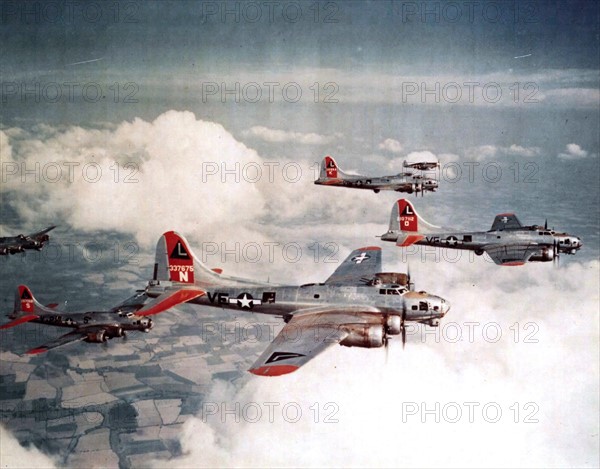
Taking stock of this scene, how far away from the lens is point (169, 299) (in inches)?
496

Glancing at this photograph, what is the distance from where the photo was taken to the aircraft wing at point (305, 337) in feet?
32.5

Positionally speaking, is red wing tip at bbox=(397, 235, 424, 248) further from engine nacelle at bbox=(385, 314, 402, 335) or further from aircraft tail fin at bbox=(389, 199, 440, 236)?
engine nacelle at bbox=(385, 314, 402, 335)

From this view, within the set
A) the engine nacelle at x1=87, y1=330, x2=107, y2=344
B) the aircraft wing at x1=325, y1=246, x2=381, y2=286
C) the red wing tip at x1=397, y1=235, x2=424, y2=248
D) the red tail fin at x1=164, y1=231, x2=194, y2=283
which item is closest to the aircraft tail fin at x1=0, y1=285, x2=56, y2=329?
the engine nacelle at x1=87, y1=330, x2=107, y2=344

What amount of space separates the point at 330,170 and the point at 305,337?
4910 mm

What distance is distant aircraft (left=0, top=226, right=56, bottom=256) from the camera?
13625mm

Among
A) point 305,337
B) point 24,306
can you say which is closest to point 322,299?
point 305,337

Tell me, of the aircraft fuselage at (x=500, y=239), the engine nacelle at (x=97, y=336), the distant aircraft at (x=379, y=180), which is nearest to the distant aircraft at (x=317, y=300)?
the aircraft fuselage at (x=500, y=239)

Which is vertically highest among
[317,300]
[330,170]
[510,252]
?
[330,170]

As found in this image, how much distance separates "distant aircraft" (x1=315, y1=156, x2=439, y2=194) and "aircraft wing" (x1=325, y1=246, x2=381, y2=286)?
1.87 meters

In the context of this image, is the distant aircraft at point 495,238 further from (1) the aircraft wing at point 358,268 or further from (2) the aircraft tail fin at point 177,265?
(2) the aircraft tail fin at point 177,265

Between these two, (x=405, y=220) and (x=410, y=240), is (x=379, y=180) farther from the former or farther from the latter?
(x=410, y=240)

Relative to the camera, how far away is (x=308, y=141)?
13.5 meters

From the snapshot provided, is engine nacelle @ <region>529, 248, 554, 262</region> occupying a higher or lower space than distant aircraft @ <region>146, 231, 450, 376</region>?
higher

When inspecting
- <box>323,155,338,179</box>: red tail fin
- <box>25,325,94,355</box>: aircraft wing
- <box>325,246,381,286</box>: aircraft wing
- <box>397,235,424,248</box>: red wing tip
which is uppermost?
<box>323,155,338,179</box>: red tail fin
